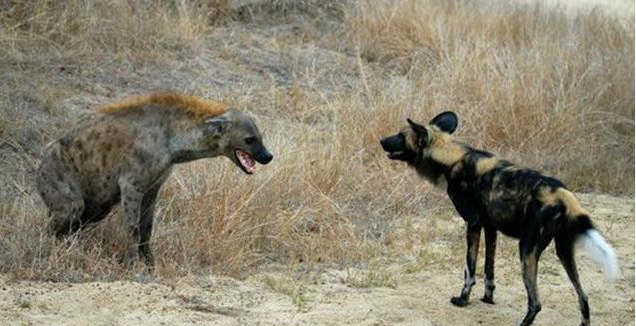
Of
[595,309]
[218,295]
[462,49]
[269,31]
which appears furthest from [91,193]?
[269,31]

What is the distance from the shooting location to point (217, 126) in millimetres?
7039

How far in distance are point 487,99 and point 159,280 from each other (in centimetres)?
A: 450

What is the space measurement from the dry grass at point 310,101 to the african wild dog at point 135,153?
19 centimetres

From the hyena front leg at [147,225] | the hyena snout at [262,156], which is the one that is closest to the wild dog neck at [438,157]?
the hyena snout at [262,156]

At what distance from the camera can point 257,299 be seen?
22.2 ft

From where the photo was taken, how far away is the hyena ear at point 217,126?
7027 mm

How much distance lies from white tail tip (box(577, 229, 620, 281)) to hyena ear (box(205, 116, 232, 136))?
6.75 feet

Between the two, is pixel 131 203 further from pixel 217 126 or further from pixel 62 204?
pixel 217 126

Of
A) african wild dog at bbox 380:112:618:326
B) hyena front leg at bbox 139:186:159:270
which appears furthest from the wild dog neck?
hyena front leg at bbox 139:186:159:270

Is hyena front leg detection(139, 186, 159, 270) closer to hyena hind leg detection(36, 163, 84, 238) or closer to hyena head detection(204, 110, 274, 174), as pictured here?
hyena hind leg detection(36, 163, 84, 238)

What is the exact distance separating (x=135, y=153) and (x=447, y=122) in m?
1.78

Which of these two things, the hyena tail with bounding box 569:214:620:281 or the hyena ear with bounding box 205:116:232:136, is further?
the hyena ear with bounding box 205:116:232:136

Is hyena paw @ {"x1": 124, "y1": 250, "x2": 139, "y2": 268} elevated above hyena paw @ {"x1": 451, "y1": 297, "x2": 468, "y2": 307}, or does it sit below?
above

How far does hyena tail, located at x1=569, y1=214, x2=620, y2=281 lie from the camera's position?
6.09m
